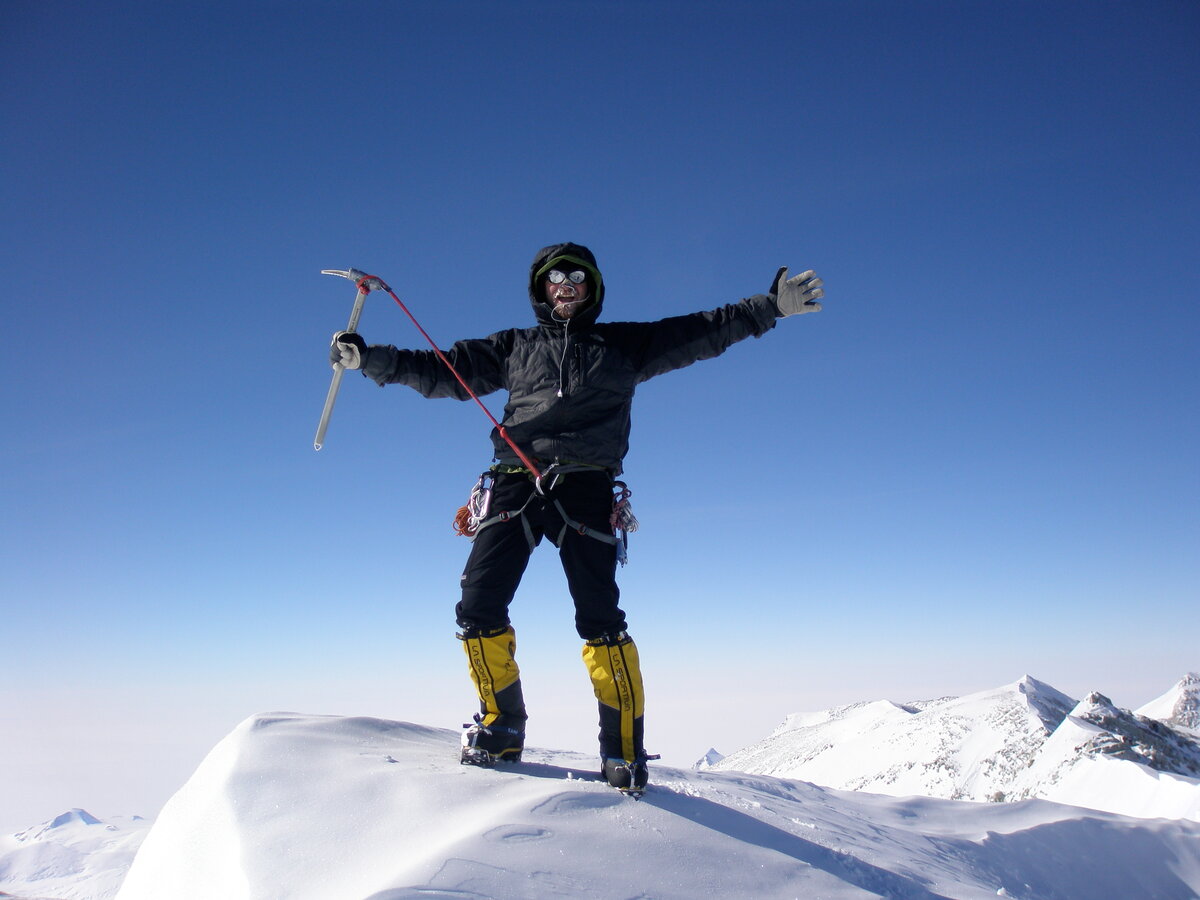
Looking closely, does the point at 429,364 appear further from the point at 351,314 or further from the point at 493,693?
the point at 493,693

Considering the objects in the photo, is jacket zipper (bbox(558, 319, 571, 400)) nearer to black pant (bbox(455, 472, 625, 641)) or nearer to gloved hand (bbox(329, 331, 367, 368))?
black pant (bbox(455, 472, 625, 641))

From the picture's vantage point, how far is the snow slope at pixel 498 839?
2939mm

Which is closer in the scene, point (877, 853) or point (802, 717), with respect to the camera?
point (877, 853)

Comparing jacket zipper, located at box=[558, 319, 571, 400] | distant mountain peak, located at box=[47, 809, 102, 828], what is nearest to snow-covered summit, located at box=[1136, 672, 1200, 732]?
jacket zipper, located at box=[558, 319, 571, 400]

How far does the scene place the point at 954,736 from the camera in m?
28.0

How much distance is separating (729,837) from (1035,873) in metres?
3.69

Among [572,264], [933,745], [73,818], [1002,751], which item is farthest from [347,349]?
[73,818]

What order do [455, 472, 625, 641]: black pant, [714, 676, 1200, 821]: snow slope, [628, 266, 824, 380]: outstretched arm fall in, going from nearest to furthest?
[455, 472, 625, 641]: black pant, [628, 266, 824, 380]: outstretched arm, [714, 676, 1200, 821]: snow slope

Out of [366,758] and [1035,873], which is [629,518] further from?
[1035,873]

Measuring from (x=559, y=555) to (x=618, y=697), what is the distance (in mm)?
1077

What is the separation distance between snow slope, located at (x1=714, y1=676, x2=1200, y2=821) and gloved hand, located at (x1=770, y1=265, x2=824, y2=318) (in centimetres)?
1230

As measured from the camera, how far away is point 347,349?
515 centimetres

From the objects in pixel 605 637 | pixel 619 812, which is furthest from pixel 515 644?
pixel 619 812

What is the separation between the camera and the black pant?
470 centimetres
